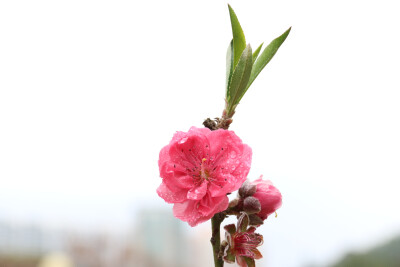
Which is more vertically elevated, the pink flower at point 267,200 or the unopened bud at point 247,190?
the unopened bud at point 247,190

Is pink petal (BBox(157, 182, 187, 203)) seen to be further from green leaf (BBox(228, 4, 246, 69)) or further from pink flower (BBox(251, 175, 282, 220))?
green leaf (BBox(228, 4, 246, 69))

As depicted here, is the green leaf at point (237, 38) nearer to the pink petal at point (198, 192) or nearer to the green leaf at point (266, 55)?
the green leaf at point (266, 55)

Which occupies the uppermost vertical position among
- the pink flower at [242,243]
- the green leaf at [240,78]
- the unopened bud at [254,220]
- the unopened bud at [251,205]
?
the green leaf at [240,78]

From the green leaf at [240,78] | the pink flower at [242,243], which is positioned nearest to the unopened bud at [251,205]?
the pink flower at [242,243]

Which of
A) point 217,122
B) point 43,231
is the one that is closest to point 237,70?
point 217,122

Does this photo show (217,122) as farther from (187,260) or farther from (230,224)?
(187,260)

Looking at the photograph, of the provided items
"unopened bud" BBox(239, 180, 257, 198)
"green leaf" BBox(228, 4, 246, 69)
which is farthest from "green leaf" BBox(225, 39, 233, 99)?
"unopened bud" BBox(239, 180, 257, 198)
